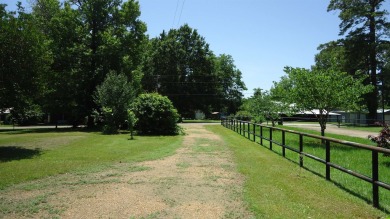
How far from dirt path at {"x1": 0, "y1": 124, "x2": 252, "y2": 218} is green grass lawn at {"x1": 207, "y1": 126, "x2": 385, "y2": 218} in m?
0.34

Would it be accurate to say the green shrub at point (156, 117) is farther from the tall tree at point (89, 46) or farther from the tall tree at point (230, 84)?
the tall tree at point (230, 84)

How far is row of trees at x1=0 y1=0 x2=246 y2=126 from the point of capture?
16172 millimetres

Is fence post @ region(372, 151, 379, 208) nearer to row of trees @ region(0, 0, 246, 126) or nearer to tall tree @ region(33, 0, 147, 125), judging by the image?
row of trees @ region(0, 0, 246, 126)

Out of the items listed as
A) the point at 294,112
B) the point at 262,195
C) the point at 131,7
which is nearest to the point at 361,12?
the point at 131,7

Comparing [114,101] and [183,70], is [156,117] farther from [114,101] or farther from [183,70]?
[183,70]

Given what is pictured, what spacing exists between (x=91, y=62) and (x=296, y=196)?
3435 centimetres

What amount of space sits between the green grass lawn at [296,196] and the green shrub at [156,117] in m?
16.7

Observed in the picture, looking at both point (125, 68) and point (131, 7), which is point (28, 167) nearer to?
point (125, 68)

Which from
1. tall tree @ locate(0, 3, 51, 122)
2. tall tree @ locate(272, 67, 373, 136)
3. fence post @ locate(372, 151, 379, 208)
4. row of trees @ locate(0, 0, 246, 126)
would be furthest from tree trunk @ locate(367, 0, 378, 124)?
fence post @ locate(372, 151, 379, 208)

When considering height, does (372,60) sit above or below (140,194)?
above

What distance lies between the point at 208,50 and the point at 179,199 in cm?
6800

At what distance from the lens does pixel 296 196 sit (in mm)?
6461

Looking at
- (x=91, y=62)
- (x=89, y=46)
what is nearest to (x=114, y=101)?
(x=91, y=62)

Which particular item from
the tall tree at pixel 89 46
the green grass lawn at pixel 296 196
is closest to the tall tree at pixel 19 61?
the green grass lawn at pixel 296 196
